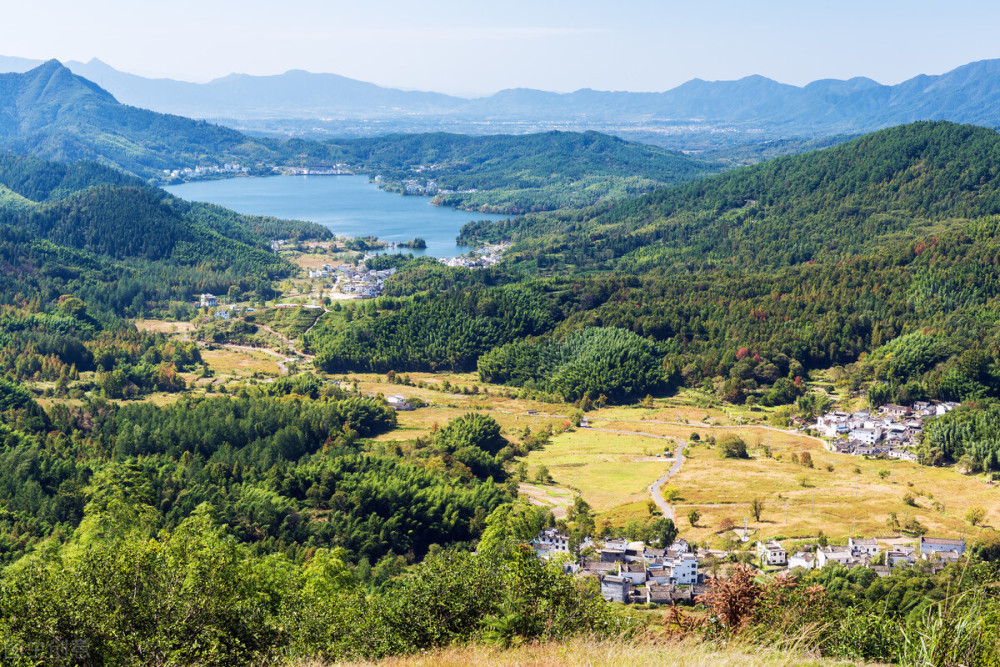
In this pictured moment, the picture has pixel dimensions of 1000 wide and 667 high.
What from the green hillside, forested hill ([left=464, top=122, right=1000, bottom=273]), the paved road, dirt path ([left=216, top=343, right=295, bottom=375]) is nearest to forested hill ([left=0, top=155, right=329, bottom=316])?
dirt path ([left=216, top=343, right=295, bottom=375])

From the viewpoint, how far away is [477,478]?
4900 centimetres

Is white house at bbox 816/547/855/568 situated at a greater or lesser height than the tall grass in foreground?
lesser

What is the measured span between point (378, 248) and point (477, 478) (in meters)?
85.7

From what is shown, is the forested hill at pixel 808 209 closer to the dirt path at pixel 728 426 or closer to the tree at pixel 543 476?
the dirt path at pixel 728 426

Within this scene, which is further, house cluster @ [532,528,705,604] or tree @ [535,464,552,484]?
tree @ [535,464,552,484]

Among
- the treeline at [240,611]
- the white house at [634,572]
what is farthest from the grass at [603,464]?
the treeline at [240,611]

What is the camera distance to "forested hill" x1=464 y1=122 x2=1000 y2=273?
106938 millimetres

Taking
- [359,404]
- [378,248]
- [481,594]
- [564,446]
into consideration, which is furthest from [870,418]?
[378,248]

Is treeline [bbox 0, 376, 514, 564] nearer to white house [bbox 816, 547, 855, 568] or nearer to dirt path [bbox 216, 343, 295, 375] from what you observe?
white house [bbox 816, 547, 855, 568]

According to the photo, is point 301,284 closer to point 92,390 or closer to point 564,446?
point 92,390

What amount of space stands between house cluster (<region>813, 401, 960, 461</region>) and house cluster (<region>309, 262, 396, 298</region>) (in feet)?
182

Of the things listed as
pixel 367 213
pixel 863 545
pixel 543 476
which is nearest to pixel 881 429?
pixel 863 545

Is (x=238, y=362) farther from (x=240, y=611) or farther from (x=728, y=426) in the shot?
(x=240, y=611)

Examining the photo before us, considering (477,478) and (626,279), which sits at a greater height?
(626,279)
